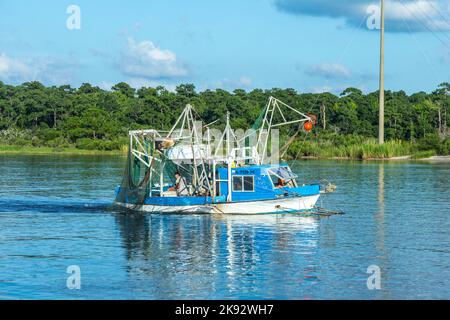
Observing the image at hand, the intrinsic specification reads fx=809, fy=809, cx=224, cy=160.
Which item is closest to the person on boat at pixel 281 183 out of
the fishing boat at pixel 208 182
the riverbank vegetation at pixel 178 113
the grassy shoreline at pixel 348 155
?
the fishing boat at pixel 208 182

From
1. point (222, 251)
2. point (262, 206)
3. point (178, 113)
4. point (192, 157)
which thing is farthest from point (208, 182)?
point (178, 113)

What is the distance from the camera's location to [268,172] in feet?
162

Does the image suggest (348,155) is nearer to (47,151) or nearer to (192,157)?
(47,151)

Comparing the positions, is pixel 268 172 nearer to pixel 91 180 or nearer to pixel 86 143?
pixel 91 180

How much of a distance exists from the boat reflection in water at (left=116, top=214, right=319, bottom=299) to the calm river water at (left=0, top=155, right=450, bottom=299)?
0.16 ft

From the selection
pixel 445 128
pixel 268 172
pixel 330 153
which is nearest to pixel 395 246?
pixel 268 172

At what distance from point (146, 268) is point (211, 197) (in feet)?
54.0

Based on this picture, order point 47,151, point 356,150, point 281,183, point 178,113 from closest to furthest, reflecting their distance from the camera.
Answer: point 281,183
point 356,150
point 47,151
point 178,113

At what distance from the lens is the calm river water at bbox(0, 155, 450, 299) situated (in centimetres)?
3014

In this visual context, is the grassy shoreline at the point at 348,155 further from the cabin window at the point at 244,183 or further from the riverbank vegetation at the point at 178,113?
the cabin window at the point at 244,183

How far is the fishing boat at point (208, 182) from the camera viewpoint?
4928cm

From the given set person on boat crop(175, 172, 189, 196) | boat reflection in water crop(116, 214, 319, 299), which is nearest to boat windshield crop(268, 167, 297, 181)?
boat reflection in water crop(116, 214, 319, 299)

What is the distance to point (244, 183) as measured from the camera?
49281mm

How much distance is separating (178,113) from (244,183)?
10821cm
